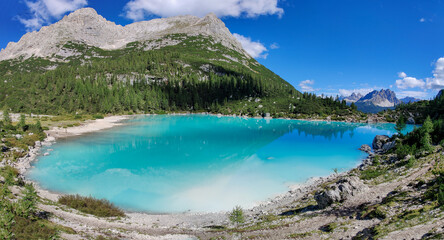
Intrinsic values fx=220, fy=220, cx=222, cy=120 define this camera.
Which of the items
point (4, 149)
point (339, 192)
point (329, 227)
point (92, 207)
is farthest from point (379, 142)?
Result: point (4, 149)

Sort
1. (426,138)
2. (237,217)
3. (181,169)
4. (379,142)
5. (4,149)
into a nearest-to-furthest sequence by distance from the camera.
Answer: (237,217)
(426,138)
(181,169)
(4,149)
(379,142)

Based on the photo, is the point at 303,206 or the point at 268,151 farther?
the point at 268,151

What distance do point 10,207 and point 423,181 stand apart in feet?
96.1

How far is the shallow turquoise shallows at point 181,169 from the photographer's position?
2597cm

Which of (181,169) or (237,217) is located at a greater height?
(237,217)

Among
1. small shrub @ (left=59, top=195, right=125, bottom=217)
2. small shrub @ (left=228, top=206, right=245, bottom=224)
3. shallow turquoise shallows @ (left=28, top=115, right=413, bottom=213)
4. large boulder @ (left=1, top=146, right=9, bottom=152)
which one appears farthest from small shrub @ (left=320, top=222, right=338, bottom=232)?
large boulder @ (left=1, top=146, right=9, bottom=152)

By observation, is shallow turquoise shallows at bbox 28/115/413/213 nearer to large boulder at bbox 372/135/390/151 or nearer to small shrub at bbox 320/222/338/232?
large boulder at bbox 372/135/390/151

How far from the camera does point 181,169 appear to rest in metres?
35.6

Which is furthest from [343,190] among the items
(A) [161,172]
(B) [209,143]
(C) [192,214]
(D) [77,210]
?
(B) [209,143]

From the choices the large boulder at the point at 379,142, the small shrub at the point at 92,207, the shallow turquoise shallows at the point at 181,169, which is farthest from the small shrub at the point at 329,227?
the large boulder at the point at 379,142

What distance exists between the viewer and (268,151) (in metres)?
50.8

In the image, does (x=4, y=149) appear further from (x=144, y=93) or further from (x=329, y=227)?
(x=144, y=93)

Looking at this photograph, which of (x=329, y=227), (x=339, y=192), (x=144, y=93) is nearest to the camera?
(x=329, y=227)

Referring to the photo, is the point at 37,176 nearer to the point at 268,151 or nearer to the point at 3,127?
the point at 3,127
